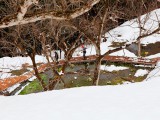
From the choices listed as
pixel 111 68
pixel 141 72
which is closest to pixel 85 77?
pixel 111 68

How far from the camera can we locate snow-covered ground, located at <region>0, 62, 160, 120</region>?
4.89 meters

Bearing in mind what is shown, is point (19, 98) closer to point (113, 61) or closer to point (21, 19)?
point (21, 19)

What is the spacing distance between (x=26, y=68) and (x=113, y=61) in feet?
20.7

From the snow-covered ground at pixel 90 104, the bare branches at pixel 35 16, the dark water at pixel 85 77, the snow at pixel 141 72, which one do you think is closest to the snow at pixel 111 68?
the dark water at pixel 85 77

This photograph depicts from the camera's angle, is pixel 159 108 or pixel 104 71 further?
pixel 104 71

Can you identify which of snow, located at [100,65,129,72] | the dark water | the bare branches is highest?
the bare branches

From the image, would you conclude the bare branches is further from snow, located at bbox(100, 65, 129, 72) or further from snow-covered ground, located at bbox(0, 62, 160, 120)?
snow, located at bbox(100, 65, 129, 72)

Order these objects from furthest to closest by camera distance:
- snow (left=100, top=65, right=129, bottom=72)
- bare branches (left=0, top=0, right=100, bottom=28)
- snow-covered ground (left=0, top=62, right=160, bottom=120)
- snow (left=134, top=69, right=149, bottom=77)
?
snow (left=100, top=65, right=129, bottom=72), snow (left=134, top=69, right=149, bottom=77), bare branches (left=0, top=0, right=100, bottom=28), snow-covered ground (left=0, top=62, right=160, bottom=120)

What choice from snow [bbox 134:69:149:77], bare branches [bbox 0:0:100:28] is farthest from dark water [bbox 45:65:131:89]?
bare branches [bbox 0:0:100:28]

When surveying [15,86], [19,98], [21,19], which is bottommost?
[15,86]

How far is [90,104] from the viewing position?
5426 mm

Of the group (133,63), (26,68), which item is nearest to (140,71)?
(133,63)

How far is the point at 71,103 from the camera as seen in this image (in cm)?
557

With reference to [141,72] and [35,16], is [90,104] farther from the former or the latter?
[141,72]
